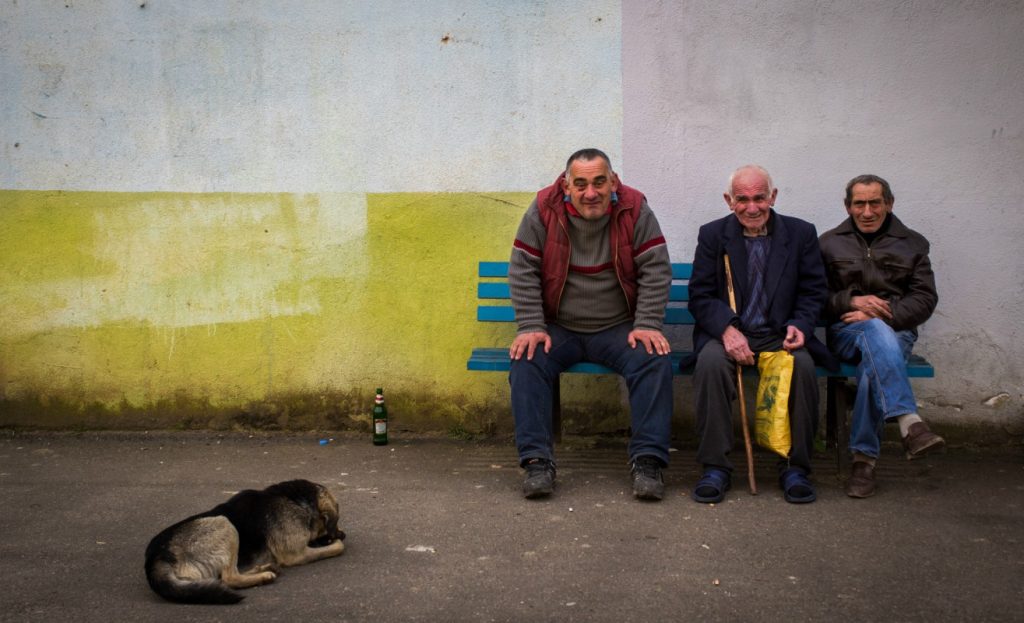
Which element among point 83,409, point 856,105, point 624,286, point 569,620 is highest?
point 856,105

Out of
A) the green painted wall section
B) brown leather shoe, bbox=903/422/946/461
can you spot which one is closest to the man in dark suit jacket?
brown leather shoe, bbox=903/422/946/461

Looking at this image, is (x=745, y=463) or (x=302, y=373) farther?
(x=302, y=373)

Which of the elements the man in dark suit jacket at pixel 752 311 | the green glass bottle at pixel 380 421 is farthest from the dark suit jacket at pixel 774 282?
the green glass bottle at pixel 380 421

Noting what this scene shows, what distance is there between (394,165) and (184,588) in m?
3.00

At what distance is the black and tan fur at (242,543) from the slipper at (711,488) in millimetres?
1693

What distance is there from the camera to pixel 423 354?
5.93 m

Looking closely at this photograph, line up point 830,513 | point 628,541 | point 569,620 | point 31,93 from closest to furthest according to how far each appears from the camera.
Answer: point 569,620, point 628,541, point 830,513, point 31,93

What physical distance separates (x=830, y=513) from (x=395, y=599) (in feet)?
6.79

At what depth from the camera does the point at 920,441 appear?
14.9 feet

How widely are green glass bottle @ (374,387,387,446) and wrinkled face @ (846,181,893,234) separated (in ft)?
9.20

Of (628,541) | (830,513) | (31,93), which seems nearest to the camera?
(628,541)

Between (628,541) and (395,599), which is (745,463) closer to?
(628,541)


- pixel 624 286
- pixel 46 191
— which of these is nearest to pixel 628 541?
pixel 624 286

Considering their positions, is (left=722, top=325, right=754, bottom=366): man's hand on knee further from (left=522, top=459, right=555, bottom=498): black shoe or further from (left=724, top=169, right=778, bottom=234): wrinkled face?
(left=522, top=459, right=555, bottom=498): black shoe
